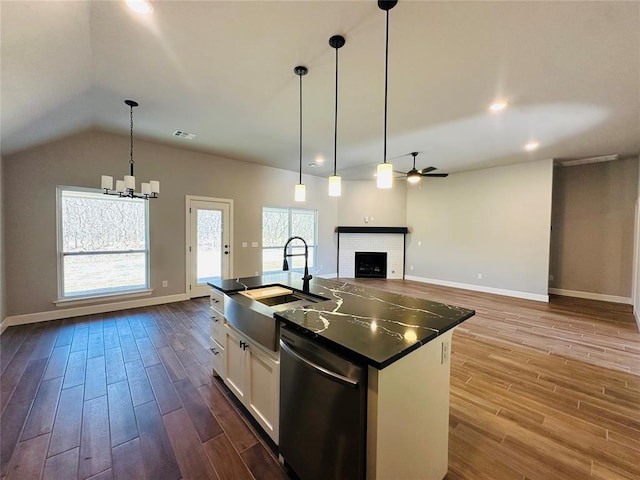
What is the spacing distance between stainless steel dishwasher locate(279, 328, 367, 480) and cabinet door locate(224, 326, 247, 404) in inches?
22.7

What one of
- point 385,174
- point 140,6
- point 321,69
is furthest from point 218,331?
point 321,69

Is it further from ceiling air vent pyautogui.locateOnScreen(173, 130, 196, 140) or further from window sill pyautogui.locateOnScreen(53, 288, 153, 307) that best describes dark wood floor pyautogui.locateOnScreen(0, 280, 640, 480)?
ceiling air vent pyautogui.locateOnScreen(173, 130, 196, 140)

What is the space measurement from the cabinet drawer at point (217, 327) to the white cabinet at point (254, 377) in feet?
0.34

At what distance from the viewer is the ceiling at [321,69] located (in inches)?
72.2

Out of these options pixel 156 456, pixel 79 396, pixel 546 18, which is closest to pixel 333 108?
pixel 546 18

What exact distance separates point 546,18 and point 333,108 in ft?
6.75

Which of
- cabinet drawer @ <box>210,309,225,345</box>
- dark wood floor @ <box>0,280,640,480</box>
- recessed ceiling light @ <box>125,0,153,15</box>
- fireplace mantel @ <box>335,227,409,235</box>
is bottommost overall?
dark wood floor @ <box>0,280,640,480</box>

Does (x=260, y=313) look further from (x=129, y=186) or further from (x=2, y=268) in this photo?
(x=2, y=268)

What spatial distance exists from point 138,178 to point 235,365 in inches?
164

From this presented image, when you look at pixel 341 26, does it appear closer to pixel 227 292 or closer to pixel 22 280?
pixel 227 292

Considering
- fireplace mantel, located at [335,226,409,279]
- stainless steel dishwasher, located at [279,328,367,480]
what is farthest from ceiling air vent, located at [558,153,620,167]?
stainless steel dishwasher, located at [279,328,367,480]

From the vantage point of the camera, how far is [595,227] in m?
5.66

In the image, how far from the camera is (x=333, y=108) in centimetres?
334

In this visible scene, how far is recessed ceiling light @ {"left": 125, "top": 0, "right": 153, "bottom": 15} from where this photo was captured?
5.74 feet
